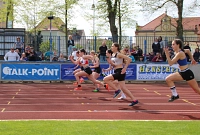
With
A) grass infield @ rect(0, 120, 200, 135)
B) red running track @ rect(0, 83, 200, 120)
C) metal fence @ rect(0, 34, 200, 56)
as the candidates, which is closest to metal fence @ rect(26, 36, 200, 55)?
metal fence @ rect(0, 34, 200, 56)

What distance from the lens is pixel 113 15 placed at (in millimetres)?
33219

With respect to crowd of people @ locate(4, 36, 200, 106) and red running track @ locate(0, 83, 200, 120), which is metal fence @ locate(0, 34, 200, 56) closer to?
crowd of people @ locate(4, 36, 200, 106)

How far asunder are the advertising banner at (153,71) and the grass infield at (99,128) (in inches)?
589

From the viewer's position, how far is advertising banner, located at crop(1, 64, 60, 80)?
23234 mm

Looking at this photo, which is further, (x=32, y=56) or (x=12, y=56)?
(x=32, y=56)

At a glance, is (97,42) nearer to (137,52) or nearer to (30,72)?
(137,52)

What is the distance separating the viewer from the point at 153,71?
79.6ft

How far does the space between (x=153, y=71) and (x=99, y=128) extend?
53.9ft

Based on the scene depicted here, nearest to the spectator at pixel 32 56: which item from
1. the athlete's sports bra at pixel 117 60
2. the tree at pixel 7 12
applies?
the athlete's sports bra at pixel 117 60

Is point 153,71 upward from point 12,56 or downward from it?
downward

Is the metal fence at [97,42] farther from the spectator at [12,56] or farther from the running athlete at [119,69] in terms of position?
the running athlete at [119,69]

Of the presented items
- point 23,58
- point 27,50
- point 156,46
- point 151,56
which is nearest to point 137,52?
point 151,56

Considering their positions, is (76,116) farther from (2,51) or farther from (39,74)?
(2,51)

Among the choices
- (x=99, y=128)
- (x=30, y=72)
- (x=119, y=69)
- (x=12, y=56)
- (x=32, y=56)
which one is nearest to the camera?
(x=99, y=128)
